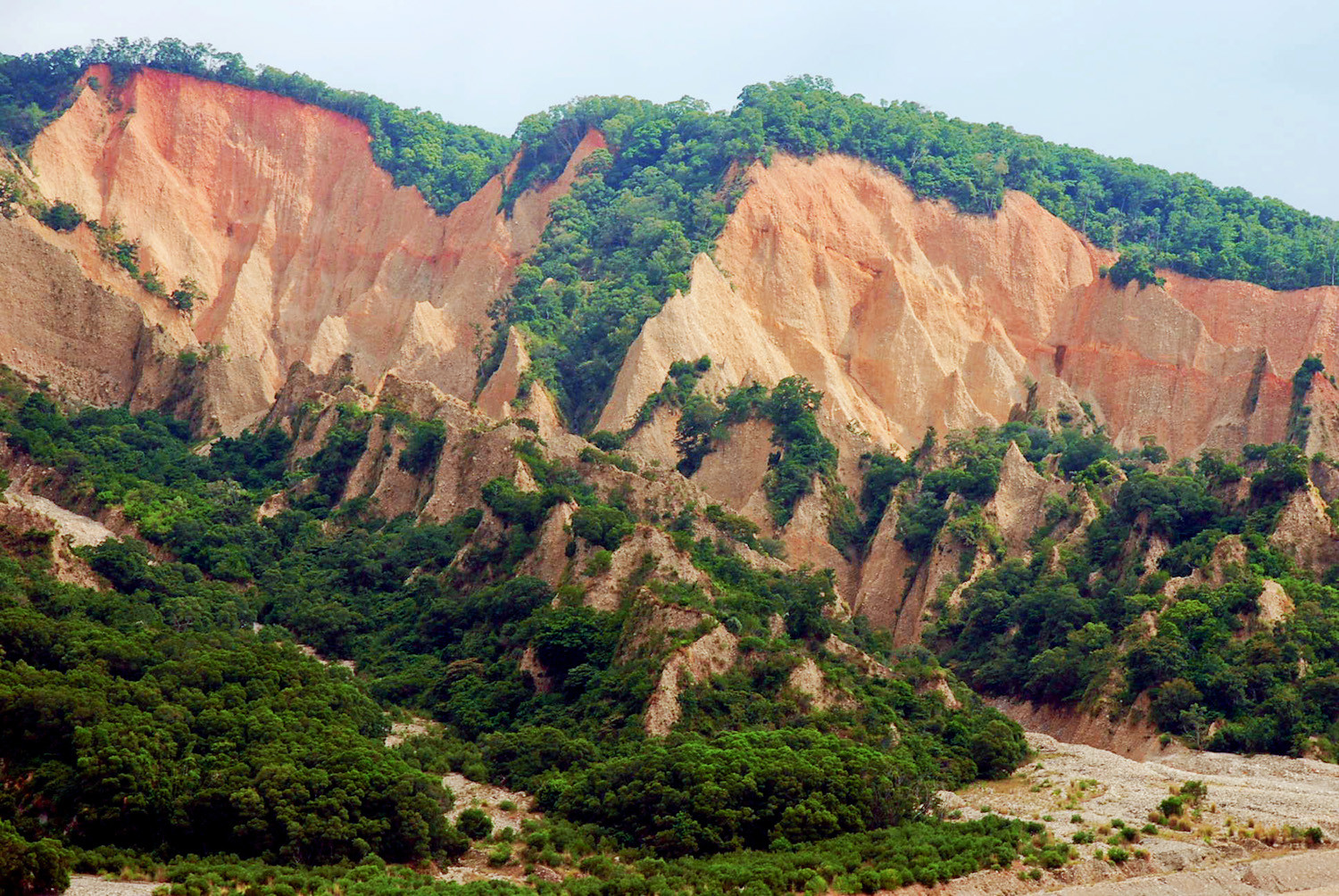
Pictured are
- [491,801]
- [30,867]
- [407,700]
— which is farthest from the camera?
[407,700]

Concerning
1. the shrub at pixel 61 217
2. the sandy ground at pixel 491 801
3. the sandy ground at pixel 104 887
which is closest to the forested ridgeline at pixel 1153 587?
the sandy ground at pixel 491 801

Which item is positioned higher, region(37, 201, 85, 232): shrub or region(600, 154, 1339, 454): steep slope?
region(600, 154, 1339, 454): steep slope

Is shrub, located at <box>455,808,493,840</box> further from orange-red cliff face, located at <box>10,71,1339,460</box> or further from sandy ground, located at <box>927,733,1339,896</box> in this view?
orange-red cliff face, located at <box>10,71,1339,460</box>

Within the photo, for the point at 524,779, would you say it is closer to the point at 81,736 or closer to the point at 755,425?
the point at 81,736

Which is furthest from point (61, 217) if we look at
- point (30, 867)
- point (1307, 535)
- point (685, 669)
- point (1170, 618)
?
point (1307, 535)

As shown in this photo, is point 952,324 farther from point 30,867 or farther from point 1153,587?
point 30,867

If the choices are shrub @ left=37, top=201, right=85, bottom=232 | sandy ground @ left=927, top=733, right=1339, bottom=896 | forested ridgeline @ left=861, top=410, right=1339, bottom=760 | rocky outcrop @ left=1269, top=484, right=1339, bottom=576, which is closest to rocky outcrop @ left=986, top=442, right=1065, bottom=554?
forested ridgeline @ left=861, top=410, right=1339, bottom=760
